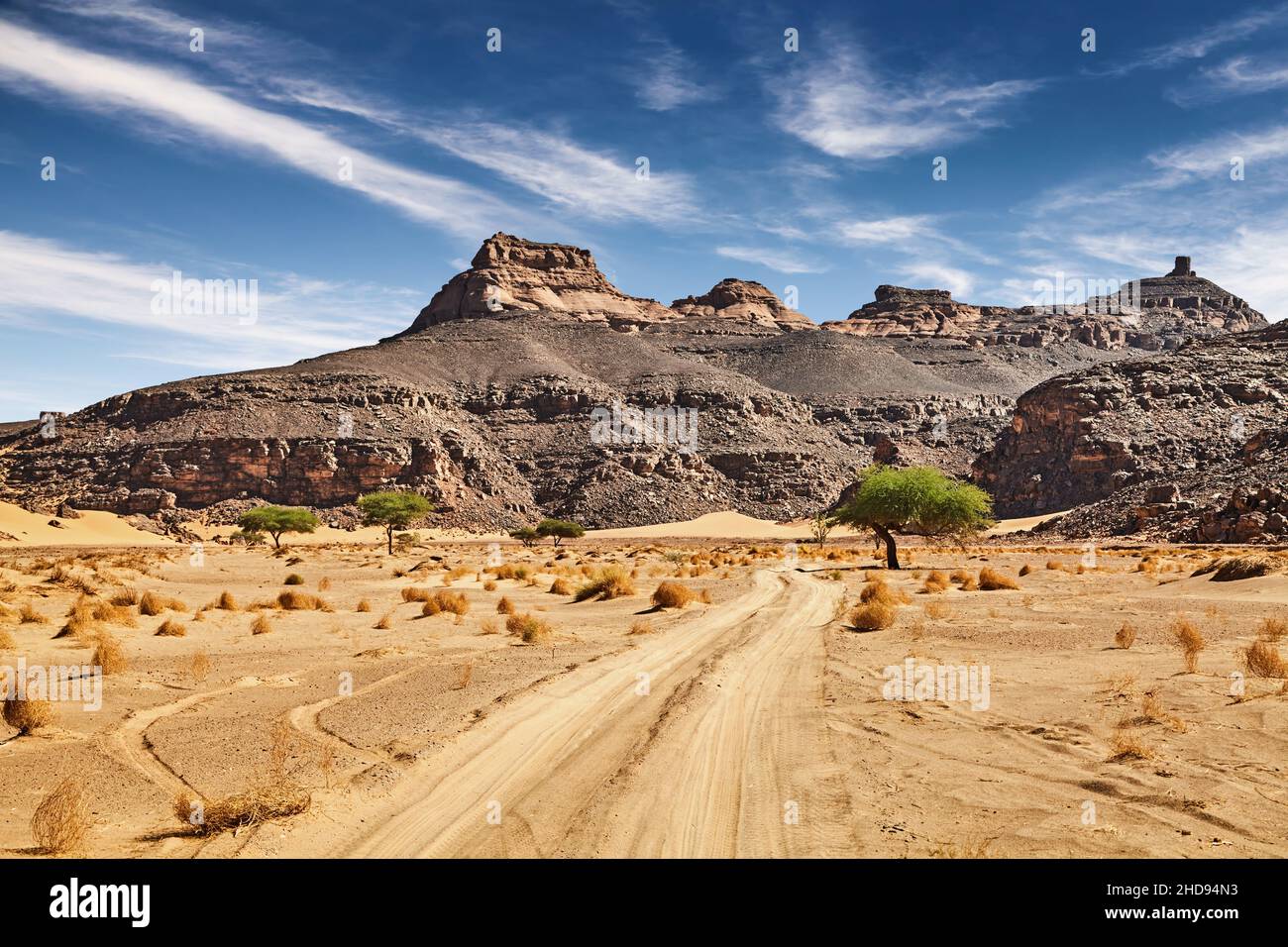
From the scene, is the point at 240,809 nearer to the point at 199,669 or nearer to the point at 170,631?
the point at 199,669

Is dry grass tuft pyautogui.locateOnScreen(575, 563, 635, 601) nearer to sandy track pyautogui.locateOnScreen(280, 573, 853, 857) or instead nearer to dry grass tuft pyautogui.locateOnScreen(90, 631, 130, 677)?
sandy track pyautogui.locateOnScreen(280, 573, 853, 857)

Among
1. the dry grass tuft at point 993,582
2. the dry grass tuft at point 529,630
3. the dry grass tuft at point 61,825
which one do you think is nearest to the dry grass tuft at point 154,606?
the dry grass tuft at point 529,630

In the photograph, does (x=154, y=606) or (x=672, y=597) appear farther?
(x=672, y=597)

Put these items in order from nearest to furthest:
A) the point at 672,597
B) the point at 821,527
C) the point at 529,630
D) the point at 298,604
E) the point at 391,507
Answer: the point at 529,630
the point at 298,604
the point at 672,597
the point at 391,507
the point at 821,527

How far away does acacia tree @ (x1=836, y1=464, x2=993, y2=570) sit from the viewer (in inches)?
1575

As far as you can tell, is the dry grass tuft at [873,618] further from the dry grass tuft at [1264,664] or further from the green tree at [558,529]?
the green tree at [558,529]

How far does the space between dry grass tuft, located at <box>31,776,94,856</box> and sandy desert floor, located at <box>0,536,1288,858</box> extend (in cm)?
28

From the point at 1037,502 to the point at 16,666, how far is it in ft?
289

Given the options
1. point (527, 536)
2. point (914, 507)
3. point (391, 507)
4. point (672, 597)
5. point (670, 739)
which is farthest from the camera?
point (527, 536)

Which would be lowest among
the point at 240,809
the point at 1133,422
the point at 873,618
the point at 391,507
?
the point at 873,618

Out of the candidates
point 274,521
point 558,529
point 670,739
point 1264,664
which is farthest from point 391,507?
point 1264,664

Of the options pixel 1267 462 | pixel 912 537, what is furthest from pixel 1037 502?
pixel 1267 462

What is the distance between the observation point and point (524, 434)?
399 feet

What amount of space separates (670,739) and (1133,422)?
90120mm
